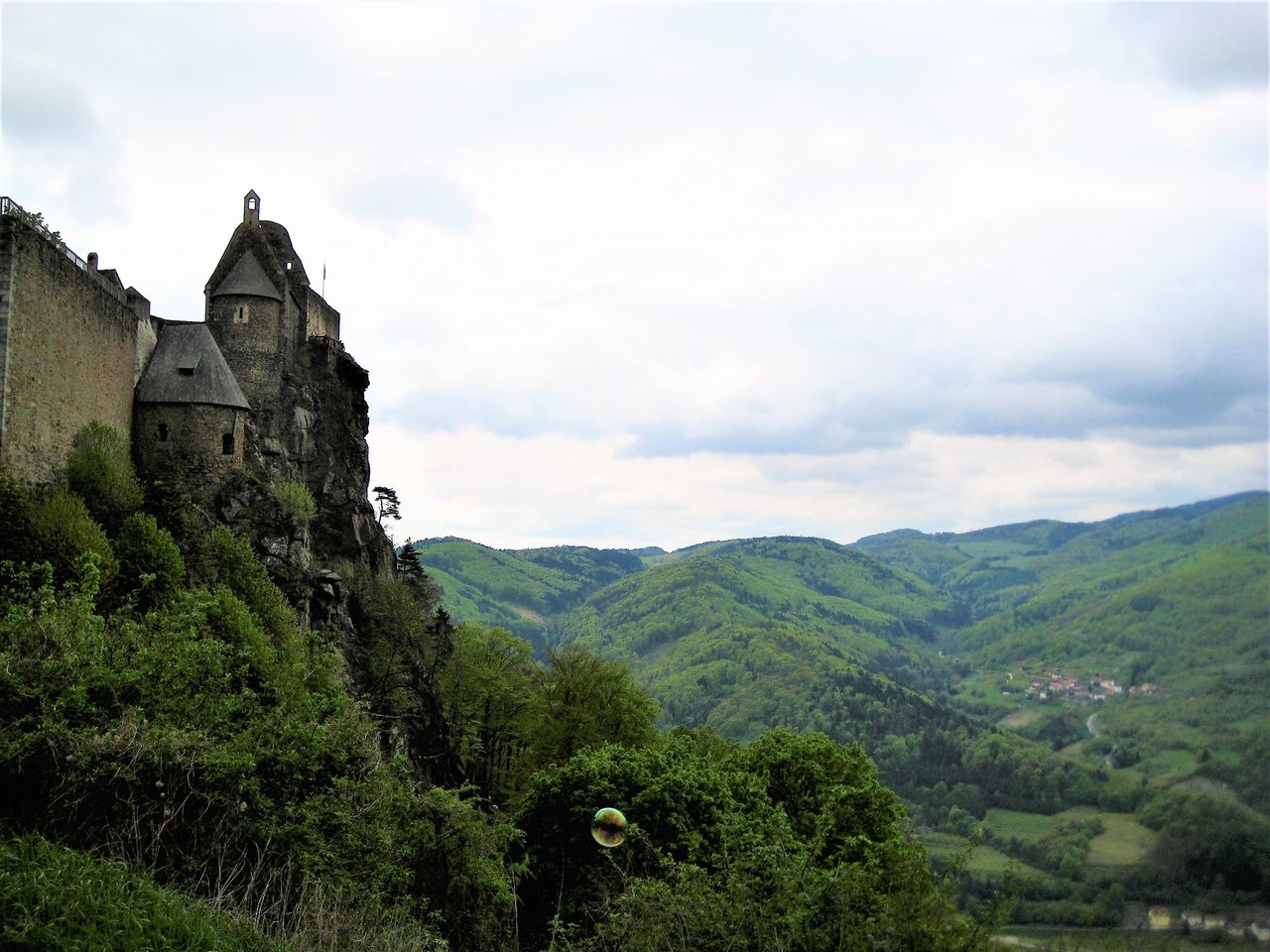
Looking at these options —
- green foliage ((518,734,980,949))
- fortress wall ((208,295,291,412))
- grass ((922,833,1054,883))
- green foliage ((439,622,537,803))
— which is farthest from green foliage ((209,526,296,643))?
grass ((922,833,1054,883))

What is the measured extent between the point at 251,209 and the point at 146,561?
26765mm

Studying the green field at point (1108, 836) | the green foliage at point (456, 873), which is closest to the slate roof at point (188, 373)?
the green foliage at point (456, 873)

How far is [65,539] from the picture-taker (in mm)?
26641

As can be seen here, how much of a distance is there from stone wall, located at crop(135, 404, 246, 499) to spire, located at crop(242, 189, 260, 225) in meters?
15.7

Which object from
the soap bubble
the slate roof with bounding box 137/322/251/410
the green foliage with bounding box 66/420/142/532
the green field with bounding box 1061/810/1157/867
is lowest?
the green field with bounding box 1061/810/1157/867

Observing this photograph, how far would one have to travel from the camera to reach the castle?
2753cm

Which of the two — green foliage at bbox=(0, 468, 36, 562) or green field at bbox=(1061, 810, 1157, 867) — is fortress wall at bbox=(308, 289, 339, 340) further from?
green field at bbox=(1061, 810, 1157, 867)

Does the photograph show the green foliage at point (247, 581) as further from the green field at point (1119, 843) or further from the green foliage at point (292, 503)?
the green field at point (1119, 843)

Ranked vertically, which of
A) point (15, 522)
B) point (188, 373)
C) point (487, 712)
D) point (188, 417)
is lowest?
point (487, 712)

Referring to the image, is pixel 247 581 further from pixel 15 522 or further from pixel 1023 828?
pixel 1023 828

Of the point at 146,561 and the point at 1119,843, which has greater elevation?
the point at 146,561

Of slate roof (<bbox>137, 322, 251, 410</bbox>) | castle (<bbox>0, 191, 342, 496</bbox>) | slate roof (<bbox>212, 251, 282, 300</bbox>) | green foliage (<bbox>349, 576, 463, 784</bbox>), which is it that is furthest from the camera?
slate roof (<bbox>212, 251, 282, 300</bbox>)

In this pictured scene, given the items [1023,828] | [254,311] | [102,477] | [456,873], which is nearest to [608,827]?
[456,873]

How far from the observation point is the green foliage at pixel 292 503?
40.4m
